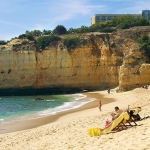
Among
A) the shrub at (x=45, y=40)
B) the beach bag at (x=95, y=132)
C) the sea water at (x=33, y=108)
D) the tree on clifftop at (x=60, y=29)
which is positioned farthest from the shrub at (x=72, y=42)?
the beach bag at (x=95, y=132)

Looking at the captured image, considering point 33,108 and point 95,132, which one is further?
point 33,108

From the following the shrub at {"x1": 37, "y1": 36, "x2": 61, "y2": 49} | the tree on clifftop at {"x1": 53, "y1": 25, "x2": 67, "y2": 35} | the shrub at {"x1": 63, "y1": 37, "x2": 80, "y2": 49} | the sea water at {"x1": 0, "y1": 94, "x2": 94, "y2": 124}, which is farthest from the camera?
the tree on clifftop at {"x1": 53, "y1": 25, "x2": 67, "y2": 35}

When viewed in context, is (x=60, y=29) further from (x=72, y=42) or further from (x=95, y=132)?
(x=95, y=132)

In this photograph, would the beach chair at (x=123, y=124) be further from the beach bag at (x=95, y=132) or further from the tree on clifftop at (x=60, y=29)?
the tree on clifftop at (x=60, y=29)

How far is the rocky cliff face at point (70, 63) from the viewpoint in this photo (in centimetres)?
4897

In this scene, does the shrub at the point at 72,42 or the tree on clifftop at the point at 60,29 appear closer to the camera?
the shrub at the point at 72,42

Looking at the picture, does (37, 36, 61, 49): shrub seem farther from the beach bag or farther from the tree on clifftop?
the beach bag

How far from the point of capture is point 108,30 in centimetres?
5869

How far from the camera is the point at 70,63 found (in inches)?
2002

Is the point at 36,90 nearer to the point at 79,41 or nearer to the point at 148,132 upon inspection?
the point at 79,41

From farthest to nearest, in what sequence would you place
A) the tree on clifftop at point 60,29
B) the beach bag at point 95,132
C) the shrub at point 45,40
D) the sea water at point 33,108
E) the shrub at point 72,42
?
1. the tree on clifftop at point 60,29
2. the shrub at point 45,40
3. the shrub at point 72,42
4. the sea water at point 33,108
5. the beach bag at point 95,132

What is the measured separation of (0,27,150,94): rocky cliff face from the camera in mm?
48969

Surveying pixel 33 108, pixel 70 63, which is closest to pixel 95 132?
pixel 33 108

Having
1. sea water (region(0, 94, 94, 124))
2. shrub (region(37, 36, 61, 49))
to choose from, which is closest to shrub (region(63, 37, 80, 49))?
shrub (region(37, 36, 61, 49))
